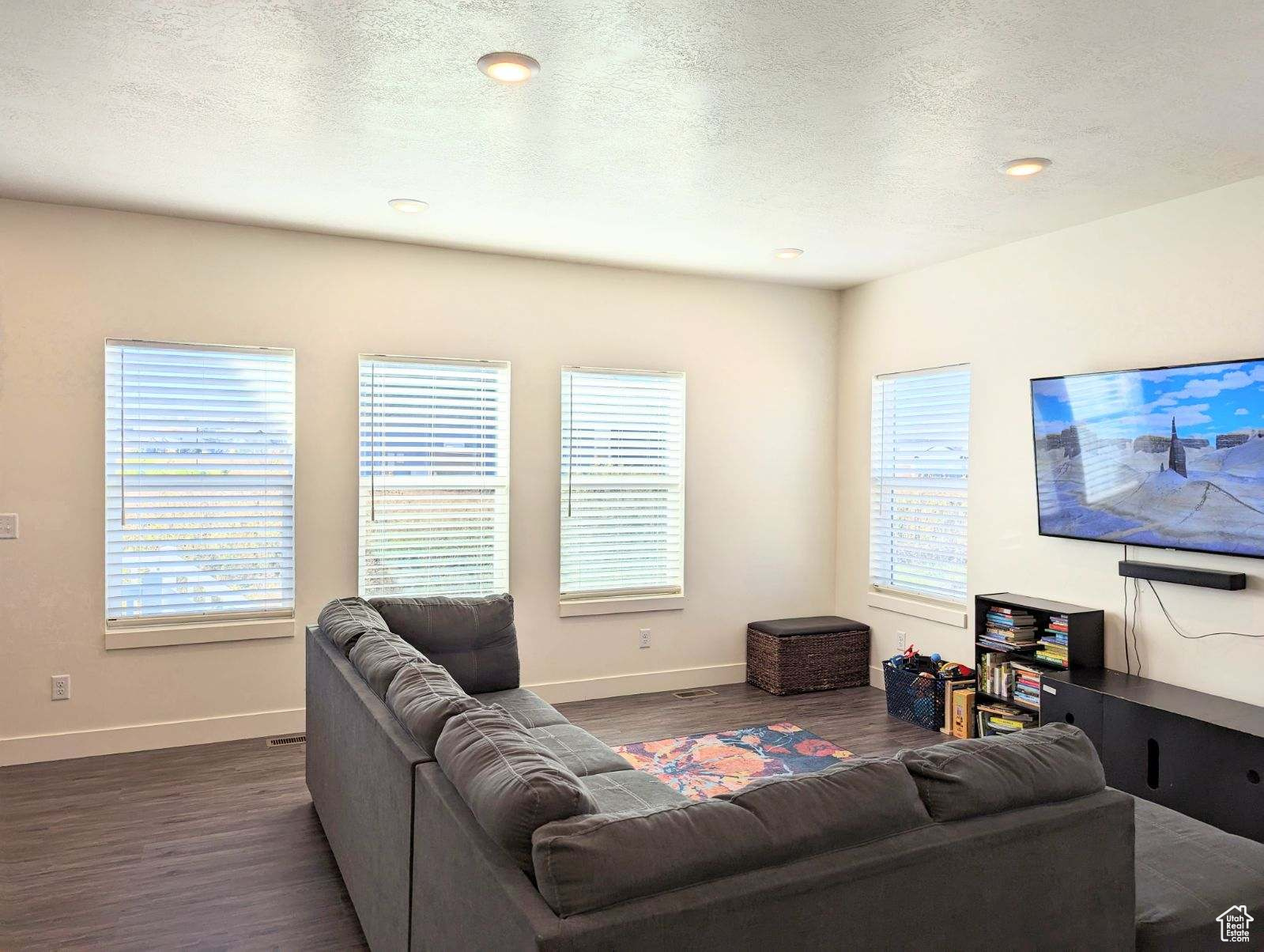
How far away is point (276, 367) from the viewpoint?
4.67m

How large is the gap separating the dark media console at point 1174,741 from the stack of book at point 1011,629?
38 centimetres

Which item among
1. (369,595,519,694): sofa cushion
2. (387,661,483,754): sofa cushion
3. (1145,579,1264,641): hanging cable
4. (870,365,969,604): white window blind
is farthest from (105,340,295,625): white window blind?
(1145,579,1264,641): hanging cable

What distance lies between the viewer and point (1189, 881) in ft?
6.97

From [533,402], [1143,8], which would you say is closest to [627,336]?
[533,402]

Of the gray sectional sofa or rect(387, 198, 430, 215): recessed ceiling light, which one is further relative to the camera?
rect(387, 198, 430, 215): recessed ceiling light

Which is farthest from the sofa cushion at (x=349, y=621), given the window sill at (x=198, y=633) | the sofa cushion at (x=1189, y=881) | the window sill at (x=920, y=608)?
the window sill at (x=920, y=608)

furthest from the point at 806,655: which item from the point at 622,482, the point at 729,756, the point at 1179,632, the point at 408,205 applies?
the point at 408,205

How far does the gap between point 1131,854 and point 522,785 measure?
55.4 inches

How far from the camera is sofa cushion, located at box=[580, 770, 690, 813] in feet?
8.62

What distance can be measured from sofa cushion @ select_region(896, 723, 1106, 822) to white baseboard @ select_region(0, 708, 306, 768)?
12.4 ft

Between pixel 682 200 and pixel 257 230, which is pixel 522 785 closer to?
pixel 682 200
